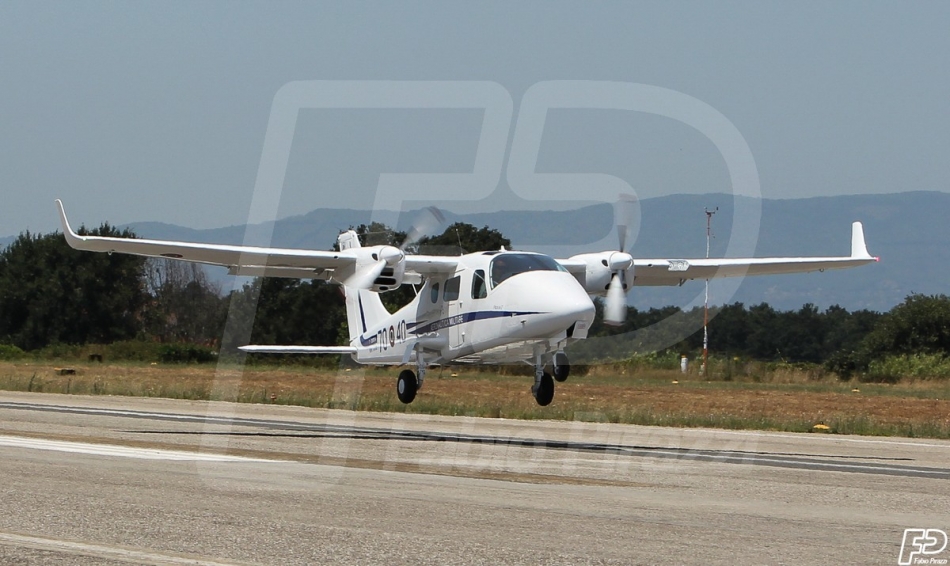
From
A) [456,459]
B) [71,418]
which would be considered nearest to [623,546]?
[456,459]

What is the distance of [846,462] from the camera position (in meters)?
17.9

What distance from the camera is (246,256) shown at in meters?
26.7

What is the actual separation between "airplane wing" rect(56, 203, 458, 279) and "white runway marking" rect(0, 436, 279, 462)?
8.26 m

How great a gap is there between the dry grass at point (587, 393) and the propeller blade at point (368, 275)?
6280 mm

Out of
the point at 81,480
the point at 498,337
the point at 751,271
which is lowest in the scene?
the point at 81,480

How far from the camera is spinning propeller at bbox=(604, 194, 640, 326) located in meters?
26.2

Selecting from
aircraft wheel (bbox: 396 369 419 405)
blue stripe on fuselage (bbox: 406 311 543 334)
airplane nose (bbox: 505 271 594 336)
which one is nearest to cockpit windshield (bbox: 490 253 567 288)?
airplane nose (bbox: 505 271 594 336)

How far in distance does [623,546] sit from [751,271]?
2305 cm

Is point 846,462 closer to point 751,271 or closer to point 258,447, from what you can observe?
point 258,447

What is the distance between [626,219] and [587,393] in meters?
19.3

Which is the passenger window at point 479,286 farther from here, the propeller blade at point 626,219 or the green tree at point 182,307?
the green tree at point 182,307

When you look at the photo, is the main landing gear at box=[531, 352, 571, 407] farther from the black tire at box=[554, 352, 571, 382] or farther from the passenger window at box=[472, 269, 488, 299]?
the passenger window at box=[472, 269, 488, 299]

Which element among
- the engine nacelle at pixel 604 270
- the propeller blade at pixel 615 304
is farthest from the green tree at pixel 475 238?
the propeller blade at pixel 615 304

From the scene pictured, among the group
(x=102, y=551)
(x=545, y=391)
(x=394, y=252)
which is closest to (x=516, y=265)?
(x=545, y=391)
